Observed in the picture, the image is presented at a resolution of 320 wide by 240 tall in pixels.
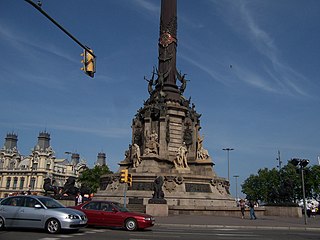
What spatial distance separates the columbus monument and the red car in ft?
30.8

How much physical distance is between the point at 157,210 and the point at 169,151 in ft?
34.7

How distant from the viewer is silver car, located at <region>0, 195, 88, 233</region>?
11938 millimetres

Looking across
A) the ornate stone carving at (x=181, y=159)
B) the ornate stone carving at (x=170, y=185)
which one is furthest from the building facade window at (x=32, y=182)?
the ornate stone carving at (x=170, y=185)

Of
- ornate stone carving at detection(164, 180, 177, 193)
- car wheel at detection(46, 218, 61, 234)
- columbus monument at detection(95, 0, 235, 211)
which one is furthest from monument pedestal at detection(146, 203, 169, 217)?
car wheel at detection(46, 218, 61, 234)

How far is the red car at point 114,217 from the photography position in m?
14.4

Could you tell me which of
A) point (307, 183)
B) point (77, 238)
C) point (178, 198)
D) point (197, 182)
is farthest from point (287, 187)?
point (307, 183)

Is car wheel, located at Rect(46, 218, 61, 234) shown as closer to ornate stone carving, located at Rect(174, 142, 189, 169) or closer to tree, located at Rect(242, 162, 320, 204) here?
ornate stone carving, located at Rect(174, 142, 189, 169)

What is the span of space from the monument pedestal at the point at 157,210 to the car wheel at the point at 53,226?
10603 millimetres

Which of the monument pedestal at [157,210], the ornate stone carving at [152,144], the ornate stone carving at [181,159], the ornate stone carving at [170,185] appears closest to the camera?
the monument pedestal at [157,210]

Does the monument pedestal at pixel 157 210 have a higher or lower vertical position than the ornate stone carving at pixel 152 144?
lower

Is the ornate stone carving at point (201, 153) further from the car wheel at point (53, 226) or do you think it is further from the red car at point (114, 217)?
the car wheel at point (53, 226)

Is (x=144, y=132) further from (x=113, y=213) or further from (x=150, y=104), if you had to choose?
(x=113, y=213)

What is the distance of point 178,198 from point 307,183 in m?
44.9

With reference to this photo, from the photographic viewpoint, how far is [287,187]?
29.1 meters
